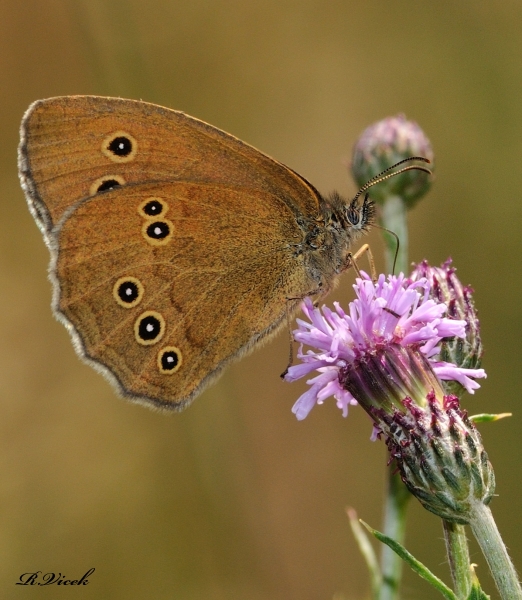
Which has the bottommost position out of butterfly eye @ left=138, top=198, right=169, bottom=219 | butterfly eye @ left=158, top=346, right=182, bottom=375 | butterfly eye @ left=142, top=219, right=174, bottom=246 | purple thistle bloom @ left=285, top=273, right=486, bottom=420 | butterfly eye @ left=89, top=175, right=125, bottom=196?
purple thistle bloom @ left=285, top=273, right=486, bottom=420

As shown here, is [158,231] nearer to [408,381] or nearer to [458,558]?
[408,381]

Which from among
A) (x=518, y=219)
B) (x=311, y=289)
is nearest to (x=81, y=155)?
(x=311, y=289)

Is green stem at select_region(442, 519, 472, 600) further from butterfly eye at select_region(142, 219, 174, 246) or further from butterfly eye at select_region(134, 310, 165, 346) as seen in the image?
butterfly eye at select_region(142, 219, 174, 246)

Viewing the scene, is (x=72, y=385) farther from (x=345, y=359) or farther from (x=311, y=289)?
(x=345, y=359)

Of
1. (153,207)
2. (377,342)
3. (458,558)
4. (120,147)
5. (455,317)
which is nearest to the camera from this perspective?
(458,558)

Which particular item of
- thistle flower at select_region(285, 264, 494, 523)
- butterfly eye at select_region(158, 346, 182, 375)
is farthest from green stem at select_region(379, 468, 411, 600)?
butterfly eye at select_region(158, 346, 182, 375)

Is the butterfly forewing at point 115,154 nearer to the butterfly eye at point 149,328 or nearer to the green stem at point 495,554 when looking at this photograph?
the butterfly eye at point 149,328

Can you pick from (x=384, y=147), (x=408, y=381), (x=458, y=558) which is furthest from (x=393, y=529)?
(x=384, y=147)
